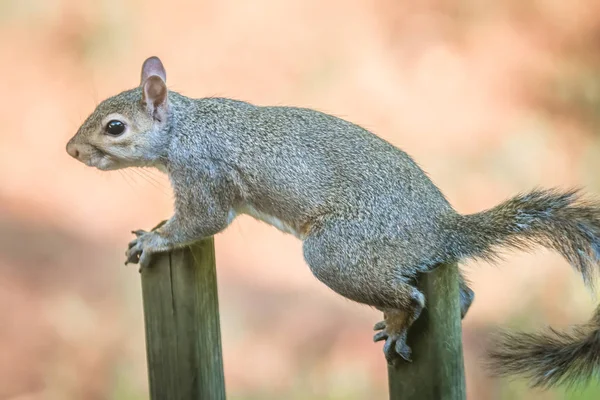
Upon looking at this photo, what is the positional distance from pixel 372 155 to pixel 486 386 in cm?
195

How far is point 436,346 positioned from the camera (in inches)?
80.0

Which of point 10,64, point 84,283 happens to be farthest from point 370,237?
point 10,64

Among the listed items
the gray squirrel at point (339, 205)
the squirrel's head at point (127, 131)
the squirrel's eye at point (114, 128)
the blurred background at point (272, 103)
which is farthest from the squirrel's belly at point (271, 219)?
the blurred background at point (272, 103)

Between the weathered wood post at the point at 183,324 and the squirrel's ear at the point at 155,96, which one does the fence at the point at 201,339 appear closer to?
the weathered wood post at the point at 183,324

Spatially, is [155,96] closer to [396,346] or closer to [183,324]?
[183,324]

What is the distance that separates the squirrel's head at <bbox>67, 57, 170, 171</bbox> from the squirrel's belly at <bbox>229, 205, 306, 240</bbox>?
288 mm

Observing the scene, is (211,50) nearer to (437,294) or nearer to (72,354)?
(72,354)

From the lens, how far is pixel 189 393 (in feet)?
7.38

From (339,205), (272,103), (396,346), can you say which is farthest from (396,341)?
(272,103)

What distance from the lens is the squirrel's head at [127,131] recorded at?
2.34 meters

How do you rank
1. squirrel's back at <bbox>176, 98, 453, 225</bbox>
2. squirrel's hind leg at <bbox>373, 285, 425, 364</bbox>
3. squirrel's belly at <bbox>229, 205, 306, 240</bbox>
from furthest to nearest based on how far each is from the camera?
squirrel's belly at <bbox>229, 205, 306, 240</bbox>
squirrel's back at <bbox>176, 98, 453, 225</bbox>
squirrel's hind leg at <bbox>373, 285, 425, 364</bbox>

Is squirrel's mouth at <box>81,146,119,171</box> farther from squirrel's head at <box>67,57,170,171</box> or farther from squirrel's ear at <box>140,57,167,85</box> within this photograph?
squirrel's ear at <box>140,57,167,85</box>

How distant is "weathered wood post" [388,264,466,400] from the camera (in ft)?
6.65

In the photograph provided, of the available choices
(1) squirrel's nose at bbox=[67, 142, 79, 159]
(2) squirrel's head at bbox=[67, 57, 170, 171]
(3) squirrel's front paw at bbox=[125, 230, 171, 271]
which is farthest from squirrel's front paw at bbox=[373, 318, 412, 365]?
(1) squirrel's nose at bbox=[67, 142, 79, 159]
